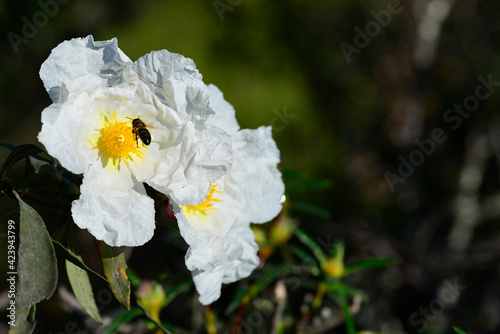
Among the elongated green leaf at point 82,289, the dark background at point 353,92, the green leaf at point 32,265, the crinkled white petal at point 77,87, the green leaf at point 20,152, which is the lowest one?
the dark background at point 353,92

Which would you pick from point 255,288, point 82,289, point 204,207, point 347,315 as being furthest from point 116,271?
point 347,315

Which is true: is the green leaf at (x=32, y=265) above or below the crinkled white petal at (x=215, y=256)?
above

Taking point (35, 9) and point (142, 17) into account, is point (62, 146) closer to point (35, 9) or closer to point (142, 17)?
point (142, 17)

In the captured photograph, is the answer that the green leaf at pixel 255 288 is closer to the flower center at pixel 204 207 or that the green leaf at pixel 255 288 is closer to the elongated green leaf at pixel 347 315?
the elongated green leaf at pixel 347 315

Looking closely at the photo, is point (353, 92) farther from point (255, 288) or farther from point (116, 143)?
point (116, 143)

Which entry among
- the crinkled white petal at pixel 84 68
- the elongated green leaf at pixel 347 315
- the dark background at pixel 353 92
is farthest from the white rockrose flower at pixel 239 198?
the dark background at pixel 353 92

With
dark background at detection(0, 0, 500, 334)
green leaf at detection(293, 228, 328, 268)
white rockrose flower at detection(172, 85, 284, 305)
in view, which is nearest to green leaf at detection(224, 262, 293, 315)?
green leaf at detection(293, 228, 328, 268)

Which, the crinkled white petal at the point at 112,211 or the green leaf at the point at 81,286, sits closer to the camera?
the crinkled white petal at the point at 112,211
